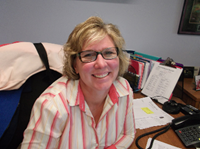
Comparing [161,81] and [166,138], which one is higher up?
[161,81]

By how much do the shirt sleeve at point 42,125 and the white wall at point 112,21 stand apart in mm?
1000

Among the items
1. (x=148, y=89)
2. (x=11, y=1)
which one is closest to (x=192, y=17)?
(x=148, y=89)

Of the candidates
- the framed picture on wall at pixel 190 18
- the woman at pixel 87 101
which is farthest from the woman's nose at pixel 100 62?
the framed picture on wall at pixel 190 18

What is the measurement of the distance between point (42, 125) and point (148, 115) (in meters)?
0.73

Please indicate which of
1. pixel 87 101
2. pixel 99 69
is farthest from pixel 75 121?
pixel 99 69

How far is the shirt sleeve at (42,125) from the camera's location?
559 mm

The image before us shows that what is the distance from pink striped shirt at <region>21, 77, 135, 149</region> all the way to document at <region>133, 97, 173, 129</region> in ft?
0.39

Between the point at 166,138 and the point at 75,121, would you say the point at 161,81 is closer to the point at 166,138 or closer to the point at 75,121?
the point at 166,138

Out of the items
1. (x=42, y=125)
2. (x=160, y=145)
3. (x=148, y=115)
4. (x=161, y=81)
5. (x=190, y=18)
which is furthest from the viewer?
(x=190, y=18)

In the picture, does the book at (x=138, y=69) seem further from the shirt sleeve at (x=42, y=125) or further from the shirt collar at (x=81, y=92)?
the shirt sleeve at (x=42, y=125)

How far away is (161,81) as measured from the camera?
114 cm

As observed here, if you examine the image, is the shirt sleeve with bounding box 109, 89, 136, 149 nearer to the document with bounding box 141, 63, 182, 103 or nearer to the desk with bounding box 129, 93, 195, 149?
the desk with bounding box 129, 93, 195, 149

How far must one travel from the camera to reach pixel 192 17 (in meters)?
1.37

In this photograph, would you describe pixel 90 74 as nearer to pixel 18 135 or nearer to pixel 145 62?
pixel 18 135
